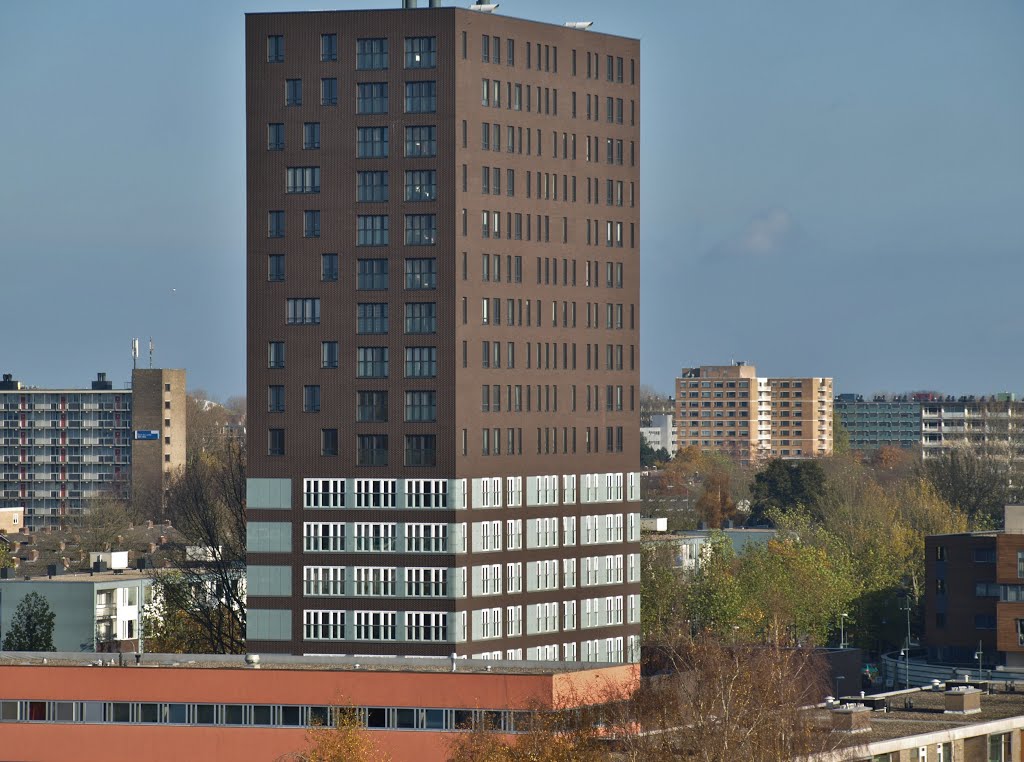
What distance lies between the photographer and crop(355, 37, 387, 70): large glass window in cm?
12600

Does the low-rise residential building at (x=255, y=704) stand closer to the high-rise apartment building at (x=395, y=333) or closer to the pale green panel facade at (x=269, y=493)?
the high-rise apartment building at (x=395, y=333)

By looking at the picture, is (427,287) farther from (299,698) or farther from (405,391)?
(299,698)

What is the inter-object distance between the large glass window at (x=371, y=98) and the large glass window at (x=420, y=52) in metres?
2.09

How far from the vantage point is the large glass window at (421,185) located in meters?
127

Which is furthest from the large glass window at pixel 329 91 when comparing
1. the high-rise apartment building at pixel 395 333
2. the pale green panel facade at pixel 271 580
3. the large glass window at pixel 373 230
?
the pale green panel facade at pixel 271 580

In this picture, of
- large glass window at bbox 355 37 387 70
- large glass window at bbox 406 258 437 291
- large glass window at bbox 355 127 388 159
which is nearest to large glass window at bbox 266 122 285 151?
large glass window at bbox 355 127 388 159

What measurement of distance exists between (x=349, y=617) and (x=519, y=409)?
649 inches

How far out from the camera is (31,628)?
142m

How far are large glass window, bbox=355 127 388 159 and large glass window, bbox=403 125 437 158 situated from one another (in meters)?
1.41

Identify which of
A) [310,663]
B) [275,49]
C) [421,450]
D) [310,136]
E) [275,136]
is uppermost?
[275,49]

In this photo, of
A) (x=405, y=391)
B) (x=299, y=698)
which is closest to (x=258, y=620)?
(x=405, y=391)

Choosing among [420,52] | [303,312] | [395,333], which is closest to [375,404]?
[395,333]

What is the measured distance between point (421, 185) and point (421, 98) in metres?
5.07

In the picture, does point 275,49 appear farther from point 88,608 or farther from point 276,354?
point 88,608
